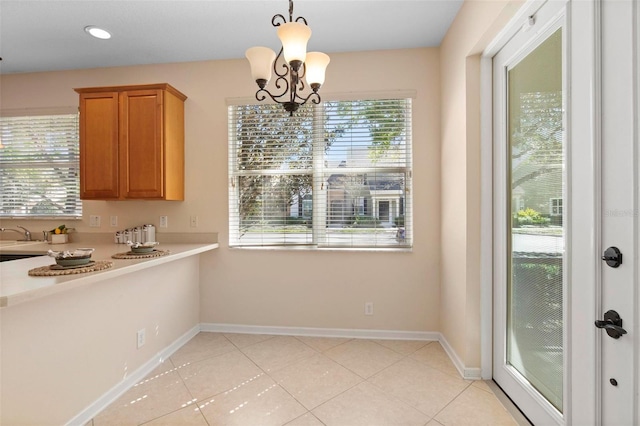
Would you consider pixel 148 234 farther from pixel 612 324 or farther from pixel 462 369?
pixel 612 324

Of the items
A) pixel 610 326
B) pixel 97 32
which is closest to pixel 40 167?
pixel 97 32

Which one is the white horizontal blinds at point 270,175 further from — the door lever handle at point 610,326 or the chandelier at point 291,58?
the door lever handle at point 610,326

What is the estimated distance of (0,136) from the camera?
3.29 meters

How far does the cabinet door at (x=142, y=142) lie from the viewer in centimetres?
275

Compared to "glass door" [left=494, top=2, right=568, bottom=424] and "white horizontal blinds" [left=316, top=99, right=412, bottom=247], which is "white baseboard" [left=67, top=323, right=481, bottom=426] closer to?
"glass door" [left=494, top=2, right=568, bottom=424]

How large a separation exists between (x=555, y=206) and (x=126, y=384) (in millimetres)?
2920

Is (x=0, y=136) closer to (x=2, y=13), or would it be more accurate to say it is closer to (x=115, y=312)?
(x=2, y=13)

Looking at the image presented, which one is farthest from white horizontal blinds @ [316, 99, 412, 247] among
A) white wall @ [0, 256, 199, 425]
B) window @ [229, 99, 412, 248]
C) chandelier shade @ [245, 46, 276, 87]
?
white wall @ [0, 256, 199, 425]

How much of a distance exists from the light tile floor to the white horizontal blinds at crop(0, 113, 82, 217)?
2197 millimetres

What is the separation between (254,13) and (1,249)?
3.00 metres

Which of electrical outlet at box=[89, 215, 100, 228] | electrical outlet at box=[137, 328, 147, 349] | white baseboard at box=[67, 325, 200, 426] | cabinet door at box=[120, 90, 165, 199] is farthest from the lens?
electrical outlet at box=[89, 215, 100, 228]

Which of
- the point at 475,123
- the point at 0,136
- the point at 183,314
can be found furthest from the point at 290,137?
the point at 0,136

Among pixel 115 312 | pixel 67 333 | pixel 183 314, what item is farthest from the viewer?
pixel 183 314

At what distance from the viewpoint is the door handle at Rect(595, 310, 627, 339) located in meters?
1.09
